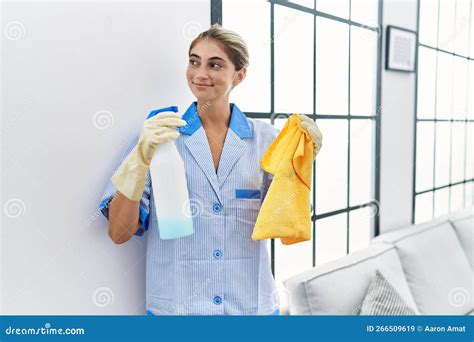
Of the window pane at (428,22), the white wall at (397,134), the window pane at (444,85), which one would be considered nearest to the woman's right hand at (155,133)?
the white wall at (397,134)

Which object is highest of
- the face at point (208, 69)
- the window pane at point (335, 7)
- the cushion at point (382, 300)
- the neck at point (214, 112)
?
the window pane at point (335, 7)

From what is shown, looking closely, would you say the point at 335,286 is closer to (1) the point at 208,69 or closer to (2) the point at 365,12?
(1) the point at 208,69

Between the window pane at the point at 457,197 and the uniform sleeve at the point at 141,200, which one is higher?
the uniform sleeve at the point at 141,200

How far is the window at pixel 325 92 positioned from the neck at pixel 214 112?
0.26 m

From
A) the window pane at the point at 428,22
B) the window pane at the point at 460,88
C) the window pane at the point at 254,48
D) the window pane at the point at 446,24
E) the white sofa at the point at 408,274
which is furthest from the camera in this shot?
the window pane at the point at 460,88

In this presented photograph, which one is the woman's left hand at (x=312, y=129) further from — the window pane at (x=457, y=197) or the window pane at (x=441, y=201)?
the window pane at (x=457, y=197)

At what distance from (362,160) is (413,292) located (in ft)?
1.90

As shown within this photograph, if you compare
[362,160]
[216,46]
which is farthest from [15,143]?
[362,160]

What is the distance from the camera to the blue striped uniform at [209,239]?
3.40ft

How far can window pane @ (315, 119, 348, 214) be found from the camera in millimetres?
1736

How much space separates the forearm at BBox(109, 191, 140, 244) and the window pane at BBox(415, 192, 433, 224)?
5.92ft

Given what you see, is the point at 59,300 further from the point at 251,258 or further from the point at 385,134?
the point at 385,134

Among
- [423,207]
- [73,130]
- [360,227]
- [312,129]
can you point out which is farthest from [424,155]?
[73,130]
